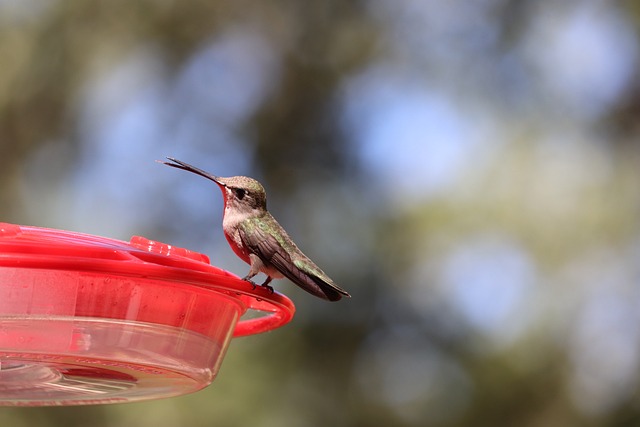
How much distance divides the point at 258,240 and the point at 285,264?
0.60ft

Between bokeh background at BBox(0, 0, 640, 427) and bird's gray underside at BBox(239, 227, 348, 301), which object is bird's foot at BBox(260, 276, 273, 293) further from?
bokeh background at BBox(0, 0, 640, 427)

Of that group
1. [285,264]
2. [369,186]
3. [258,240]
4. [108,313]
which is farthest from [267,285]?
[369,186]

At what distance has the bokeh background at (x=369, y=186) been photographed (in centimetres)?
679

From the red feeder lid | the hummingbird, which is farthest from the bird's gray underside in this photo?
the red feeder lid

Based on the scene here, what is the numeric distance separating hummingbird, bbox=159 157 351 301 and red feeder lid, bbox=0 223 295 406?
11.4 inches

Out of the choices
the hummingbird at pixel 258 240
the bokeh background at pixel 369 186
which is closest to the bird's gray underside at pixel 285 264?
the hummingbird at pixel 258 240

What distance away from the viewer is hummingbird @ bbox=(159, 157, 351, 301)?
3051 mm

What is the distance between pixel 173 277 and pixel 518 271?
4896 millimetres

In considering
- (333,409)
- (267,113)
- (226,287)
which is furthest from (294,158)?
(226,287)

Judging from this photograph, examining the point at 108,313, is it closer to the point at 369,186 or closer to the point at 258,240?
the point at 258,240

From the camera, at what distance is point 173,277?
2.26 metres

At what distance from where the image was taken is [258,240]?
3328 millimetres

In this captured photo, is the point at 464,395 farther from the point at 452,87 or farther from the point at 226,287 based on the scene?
the point at 226,287

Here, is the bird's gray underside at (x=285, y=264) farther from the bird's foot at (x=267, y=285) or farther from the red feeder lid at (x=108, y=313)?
the red feeder lid at (x=108, y=313)
